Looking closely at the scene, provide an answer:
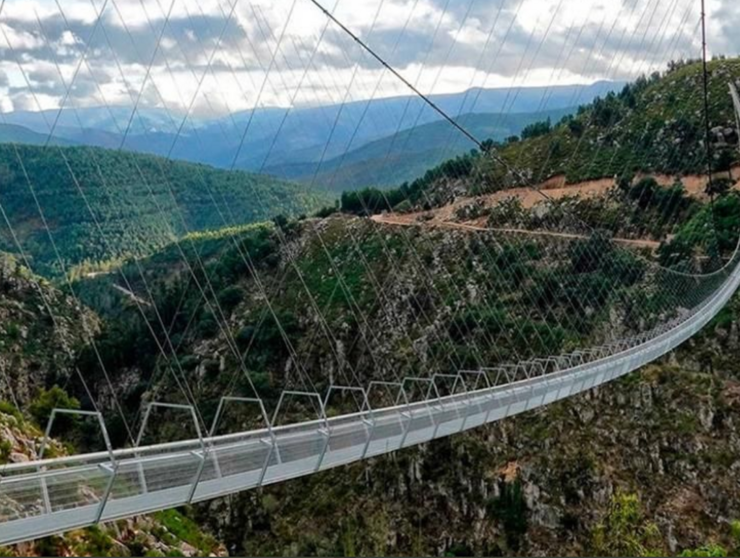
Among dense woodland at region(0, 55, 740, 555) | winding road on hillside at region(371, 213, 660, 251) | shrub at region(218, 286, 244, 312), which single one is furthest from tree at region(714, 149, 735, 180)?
shrub at region(218, 286, 244, 312)

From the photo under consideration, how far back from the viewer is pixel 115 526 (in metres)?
13.0

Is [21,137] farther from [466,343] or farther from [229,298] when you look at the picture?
[466,343]

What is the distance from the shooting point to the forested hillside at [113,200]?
71.1 metres

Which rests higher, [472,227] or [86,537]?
[86,537]

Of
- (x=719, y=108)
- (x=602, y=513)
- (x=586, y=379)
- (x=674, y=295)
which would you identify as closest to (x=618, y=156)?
(x=719, y=108)

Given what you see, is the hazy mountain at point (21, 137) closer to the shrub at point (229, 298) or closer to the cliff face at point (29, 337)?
the cliff face at point (29, 337)

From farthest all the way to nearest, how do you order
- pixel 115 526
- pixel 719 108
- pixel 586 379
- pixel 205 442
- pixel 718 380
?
pixel 719 108
pixel 718 380
pixel 586 379
pixel 115 526
pixel 205 442

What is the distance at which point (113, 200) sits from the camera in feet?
222

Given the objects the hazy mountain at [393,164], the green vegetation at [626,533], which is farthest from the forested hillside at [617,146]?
the hazy mountain at [393,164]

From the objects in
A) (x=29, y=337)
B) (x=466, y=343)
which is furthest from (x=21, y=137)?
(x=466, y=343)

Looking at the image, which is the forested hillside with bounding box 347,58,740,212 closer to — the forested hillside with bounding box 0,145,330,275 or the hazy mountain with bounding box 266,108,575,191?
the forested hillside with bounding box 0,145,330,275

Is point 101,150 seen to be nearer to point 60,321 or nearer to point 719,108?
point 60,321

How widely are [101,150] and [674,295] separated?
64814 mm

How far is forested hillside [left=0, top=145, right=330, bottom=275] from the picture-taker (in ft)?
233
